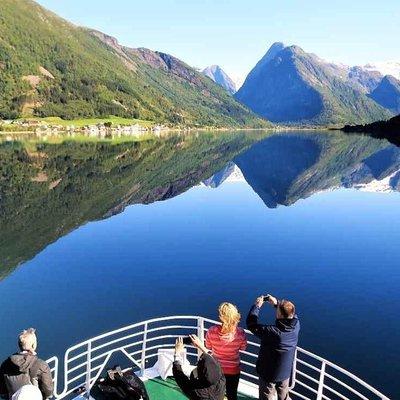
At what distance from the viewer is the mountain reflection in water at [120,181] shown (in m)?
50.8

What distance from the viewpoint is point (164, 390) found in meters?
15.3

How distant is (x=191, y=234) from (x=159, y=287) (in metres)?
16.5

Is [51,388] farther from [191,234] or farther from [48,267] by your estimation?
[191,234]

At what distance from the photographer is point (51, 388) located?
11.1 metres

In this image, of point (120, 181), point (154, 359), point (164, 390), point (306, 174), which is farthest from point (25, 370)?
point (306, 174)

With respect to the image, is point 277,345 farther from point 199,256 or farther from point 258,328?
point 199,256

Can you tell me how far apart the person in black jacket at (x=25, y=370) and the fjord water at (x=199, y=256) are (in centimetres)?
1152

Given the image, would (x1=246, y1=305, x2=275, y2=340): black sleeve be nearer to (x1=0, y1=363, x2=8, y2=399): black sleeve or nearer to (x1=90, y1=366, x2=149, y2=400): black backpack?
(x1=90, y1=366, x2=149, y2=400): black backpack

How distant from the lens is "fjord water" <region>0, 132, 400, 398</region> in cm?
2489

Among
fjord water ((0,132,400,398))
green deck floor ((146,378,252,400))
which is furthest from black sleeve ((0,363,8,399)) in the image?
fjord water ((0,132,400,398))

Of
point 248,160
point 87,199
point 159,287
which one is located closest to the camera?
point 159,287

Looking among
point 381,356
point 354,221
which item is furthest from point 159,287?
point 354,221

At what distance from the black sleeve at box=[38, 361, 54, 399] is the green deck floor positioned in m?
4.64

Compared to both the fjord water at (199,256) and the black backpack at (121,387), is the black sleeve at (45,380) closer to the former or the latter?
the black backpack at (121,387)
